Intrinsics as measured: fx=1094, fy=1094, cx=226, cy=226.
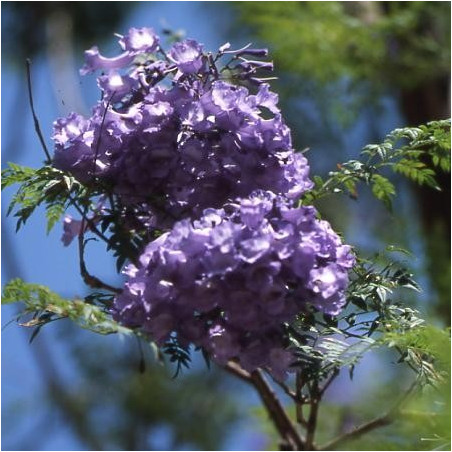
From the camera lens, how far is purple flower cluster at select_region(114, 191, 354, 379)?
1.12 m

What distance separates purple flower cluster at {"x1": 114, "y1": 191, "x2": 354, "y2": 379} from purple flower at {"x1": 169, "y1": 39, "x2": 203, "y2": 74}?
8.3 inches

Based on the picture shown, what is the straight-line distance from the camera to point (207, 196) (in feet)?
4.17

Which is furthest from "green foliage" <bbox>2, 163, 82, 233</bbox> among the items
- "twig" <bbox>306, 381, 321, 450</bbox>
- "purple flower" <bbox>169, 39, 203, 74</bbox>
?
"twig" <bbox>306, 381, 321, 450</bbox>

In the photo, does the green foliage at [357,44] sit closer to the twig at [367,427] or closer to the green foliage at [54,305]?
the twig at [367,427]

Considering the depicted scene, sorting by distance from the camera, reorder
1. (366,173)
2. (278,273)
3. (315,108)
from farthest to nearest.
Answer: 1. (315,108)
2. (366,173)
3. (278,273)

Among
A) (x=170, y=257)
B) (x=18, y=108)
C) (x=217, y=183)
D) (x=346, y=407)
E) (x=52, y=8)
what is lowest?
(x=346, y=407)

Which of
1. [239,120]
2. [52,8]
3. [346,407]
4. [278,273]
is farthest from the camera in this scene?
[52,8]

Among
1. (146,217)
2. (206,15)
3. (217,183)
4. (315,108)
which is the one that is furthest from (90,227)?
(206,15)

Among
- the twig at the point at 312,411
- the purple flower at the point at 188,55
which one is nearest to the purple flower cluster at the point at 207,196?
the purple flower at the point at 188,55

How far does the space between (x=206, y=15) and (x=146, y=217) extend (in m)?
4.46

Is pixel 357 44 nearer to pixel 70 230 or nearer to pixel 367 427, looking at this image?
pixel 367 427

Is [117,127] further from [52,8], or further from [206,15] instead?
[52,8]

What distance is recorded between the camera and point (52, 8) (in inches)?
250

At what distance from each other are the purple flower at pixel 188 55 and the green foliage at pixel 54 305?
0.31m
